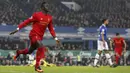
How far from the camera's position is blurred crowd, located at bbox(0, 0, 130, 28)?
3984cm

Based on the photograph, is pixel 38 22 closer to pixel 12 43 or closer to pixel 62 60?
pixel 62 60

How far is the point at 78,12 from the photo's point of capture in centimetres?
4438

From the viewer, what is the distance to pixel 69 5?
46312 millimetres

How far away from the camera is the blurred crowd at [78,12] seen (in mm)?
39844

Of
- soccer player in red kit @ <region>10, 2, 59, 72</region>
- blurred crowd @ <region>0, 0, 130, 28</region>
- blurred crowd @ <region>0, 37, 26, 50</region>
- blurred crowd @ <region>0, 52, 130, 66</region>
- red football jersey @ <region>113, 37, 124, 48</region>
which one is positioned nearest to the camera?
soccer player in red kit @ <region>10, 2, 59, 72</region>

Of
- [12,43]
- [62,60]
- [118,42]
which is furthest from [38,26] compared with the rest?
[12,43]

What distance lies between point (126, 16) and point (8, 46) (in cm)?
1531

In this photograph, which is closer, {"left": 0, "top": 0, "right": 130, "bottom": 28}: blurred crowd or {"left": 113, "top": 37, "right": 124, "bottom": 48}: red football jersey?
{"left": 113, "top": 37, "right": 124, "bottom": 48}: red football jersey

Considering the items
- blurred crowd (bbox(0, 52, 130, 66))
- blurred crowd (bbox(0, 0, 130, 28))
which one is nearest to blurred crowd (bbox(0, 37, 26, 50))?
blurred crowd (bbox(0, 0, 130, 28))

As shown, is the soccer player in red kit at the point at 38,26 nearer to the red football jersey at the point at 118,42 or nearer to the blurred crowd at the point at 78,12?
the red football jersey at the point at 118,42

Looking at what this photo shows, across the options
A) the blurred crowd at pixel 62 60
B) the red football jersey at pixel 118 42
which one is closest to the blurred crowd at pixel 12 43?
the blurred crowd at pixel 62 60

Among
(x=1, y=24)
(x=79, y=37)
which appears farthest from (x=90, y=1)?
(x=1, y=24)

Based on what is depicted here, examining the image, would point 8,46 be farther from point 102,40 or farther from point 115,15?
point 102,40

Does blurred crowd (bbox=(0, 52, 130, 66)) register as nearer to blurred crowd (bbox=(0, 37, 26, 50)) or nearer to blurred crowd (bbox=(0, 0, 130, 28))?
blurred crowd (bbox=(0, 37, 26, 50))
